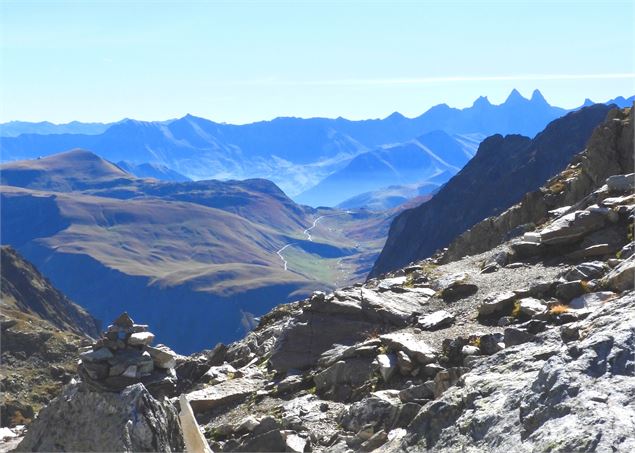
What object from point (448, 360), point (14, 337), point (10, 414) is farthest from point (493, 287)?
point (14, 337)

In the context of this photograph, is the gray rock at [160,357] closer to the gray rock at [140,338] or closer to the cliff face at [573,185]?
the gray rock at [140,338]

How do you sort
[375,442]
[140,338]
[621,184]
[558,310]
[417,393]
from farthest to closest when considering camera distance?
[621,184]
[140,338]
[558,310]
[417,393]
[375,442]

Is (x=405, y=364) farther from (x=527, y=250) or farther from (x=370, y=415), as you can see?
(x=527, y=250)

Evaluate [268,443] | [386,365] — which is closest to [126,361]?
[268,443]

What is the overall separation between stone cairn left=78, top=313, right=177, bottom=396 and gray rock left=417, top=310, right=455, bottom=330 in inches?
324

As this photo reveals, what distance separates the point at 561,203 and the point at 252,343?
21.3m

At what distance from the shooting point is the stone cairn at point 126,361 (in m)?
21.2

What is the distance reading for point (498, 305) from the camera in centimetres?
2430

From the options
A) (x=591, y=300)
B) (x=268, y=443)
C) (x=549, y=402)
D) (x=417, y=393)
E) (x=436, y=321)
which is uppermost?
(x=549, y=402)

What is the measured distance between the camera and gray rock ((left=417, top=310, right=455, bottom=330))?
82.4ft

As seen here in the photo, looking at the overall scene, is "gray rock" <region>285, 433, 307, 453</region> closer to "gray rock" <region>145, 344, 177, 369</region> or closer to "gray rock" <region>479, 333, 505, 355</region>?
"gray rock" <region>145, 344, 177, 369</region>

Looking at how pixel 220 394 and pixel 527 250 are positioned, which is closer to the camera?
pixel 220 394

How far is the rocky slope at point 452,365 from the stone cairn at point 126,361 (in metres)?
0.17

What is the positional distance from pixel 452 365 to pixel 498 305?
382 centimetres
